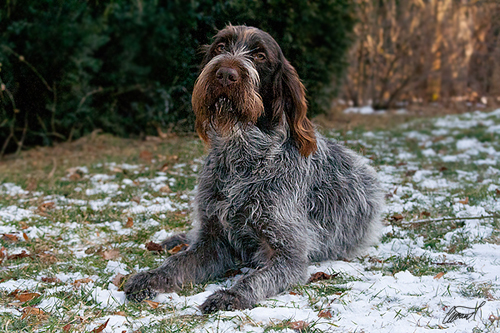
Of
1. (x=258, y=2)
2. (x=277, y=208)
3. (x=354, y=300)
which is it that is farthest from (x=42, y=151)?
(x=354, y=300)

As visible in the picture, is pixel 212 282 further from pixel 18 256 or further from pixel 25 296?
pixel 18 256

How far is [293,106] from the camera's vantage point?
3631 mm

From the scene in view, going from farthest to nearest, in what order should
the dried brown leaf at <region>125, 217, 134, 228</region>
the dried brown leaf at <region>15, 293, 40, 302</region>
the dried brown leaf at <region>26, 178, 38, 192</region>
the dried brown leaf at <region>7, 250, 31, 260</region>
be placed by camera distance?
the dried brown leaf at <region>26, 178, 38, 192</region>, the dried brown leaf at <region>125, 217, 134, 228</region>, the dried brown leaf at <region>7, 250, 31, 260</region>, the dried brown leaf at <region>15, 293, 40, 302</region>

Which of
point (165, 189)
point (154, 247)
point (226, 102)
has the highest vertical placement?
point (226, 102)

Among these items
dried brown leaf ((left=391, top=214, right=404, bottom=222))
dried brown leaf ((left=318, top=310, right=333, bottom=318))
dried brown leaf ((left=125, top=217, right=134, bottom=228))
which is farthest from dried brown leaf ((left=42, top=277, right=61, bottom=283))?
dried brown leaf ((left=391, top=214, right=404, bottom=222))

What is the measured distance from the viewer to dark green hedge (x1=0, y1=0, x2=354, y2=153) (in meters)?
8.69

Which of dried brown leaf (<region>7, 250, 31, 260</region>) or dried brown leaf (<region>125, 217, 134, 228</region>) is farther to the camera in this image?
dried brown leaf (<region>125, 217, 134, 228</region>)

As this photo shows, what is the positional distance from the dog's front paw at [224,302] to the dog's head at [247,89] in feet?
3.85

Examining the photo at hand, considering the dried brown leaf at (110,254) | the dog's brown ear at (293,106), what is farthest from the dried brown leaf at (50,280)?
the dog's brown ear at (293,106)

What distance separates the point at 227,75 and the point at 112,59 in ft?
→ 27.8

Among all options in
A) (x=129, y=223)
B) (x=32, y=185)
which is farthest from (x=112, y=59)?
(x=129, y=223)
